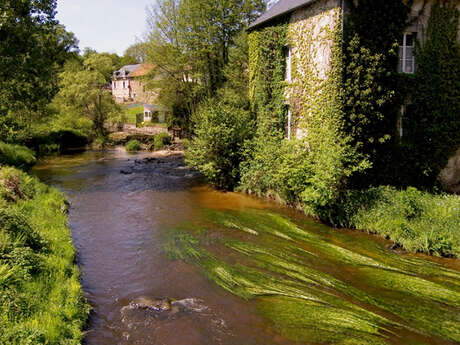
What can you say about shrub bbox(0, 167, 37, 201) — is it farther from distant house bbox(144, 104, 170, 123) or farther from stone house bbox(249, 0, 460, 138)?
distant house bbox(144, 104, 170, 123)

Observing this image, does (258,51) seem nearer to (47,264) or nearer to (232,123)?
(232,123)

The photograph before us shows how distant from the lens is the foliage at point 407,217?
413 inches

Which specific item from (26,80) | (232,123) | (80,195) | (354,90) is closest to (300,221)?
(354,90)

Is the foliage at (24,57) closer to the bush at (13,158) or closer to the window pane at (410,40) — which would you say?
the bush at (13,158)

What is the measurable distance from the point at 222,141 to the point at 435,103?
9.66m

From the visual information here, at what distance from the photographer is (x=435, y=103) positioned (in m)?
14.5

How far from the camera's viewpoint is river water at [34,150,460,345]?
6.84 metres

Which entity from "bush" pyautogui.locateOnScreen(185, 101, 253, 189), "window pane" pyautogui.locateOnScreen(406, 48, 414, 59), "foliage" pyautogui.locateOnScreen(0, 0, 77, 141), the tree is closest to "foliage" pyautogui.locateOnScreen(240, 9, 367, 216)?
"bush" pyautogui.locateOnScreen(185, 101, 253, 189)

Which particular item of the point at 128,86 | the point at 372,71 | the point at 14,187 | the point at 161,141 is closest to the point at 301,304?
the point at 372,71

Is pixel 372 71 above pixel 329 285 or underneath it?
above

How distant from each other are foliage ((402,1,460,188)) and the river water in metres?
5.06

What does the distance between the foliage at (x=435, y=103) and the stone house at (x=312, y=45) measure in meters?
0.38

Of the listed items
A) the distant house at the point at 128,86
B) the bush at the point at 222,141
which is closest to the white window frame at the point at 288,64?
the bush at the point at 222,141

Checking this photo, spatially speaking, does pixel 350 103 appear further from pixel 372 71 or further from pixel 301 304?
pixel 301 304
